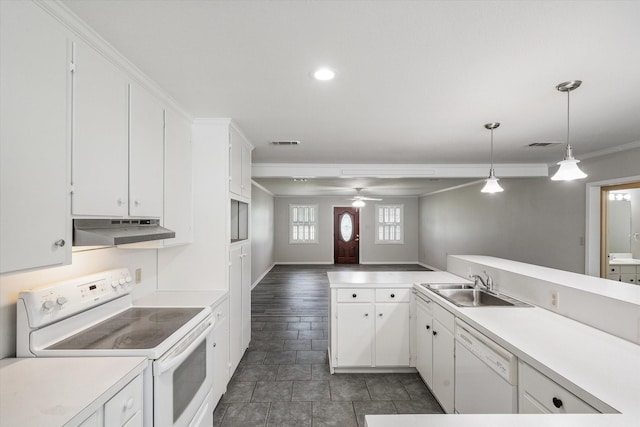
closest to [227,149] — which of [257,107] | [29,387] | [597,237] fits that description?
[257,107]

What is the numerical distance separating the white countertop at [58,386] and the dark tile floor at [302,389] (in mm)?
1395

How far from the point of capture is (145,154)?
1943 mm

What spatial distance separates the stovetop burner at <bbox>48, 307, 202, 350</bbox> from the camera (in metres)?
1.51

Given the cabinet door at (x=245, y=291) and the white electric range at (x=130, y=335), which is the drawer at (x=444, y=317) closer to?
the white electric range at (x=130, y=335)

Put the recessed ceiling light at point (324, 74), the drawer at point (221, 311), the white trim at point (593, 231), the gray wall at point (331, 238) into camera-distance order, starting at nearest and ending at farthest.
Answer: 1. the recessed ceiling light at point (324, 74)
2. the drawer at point (221, 311)
3. the white trim at point (593, 231)
4. the gray wall at point (331, 238)

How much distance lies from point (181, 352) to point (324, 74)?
5.91ft

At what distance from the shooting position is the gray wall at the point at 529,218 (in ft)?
13.9

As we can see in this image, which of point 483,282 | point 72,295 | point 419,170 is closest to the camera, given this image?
point 72,295

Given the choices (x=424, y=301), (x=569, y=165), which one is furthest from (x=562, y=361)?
(x=424, y=301)

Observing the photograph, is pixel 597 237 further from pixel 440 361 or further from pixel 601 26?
pixel 601 26

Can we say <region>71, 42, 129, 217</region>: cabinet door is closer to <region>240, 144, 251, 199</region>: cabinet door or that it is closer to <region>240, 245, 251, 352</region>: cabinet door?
<region>240, 144, 251, 199</region>: cabinet door

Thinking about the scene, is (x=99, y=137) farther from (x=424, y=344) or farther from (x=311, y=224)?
(x=311, y=224)

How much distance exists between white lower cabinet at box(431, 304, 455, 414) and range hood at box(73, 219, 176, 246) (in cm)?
216

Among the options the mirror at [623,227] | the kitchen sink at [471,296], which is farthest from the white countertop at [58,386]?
the mirror at [623,227]
